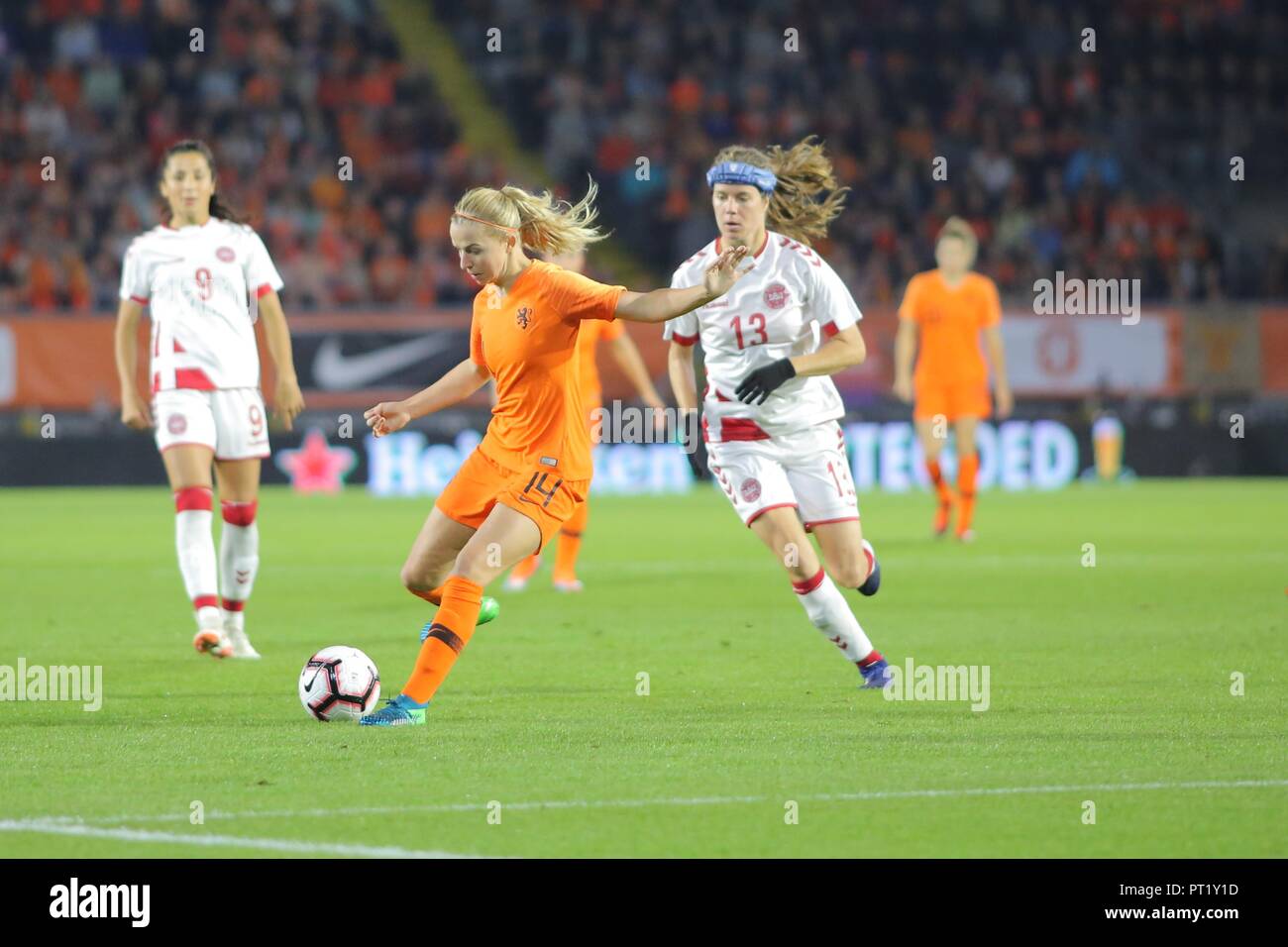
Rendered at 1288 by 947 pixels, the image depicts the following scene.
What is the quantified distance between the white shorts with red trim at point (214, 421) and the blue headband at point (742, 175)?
8.46ft

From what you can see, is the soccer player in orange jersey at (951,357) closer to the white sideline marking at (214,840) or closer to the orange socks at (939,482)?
the orange socks at (939,482)

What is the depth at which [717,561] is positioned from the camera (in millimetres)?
15320

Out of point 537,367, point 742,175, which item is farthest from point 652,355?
point 537,367

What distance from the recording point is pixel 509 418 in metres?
7.75

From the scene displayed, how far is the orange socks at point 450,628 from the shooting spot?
7.49 meters

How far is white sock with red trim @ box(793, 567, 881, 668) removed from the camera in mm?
8531

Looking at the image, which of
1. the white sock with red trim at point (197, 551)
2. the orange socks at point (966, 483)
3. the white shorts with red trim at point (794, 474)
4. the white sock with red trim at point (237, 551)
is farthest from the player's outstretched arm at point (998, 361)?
the white sock with red trim at point (197, 551)

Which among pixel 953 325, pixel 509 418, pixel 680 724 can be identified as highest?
pixel 953 325

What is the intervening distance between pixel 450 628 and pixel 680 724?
0.91 metres

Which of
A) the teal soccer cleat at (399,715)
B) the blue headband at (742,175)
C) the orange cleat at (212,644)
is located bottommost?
the teal soccer cleat at (399,715)

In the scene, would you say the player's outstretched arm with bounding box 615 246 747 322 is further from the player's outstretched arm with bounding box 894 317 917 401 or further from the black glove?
the player's outstretched arm with bounding box 894 317 917 401

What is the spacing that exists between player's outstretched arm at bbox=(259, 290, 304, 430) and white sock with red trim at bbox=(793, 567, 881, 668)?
264 cm

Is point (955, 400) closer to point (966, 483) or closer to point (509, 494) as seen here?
point (966, 483)

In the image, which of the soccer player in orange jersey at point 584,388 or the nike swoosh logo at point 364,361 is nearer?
the soccer player in orange jersey at point 584,388
